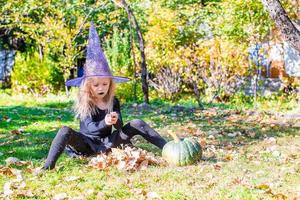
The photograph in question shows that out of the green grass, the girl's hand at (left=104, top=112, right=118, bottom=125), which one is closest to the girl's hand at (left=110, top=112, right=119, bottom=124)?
the girl's hand at (left=104, top=112, right=118, bottom=125)

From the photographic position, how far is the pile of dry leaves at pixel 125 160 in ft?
15.7

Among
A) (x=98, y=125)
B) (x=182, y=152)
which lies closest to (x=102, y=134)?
(x=98, y=125)

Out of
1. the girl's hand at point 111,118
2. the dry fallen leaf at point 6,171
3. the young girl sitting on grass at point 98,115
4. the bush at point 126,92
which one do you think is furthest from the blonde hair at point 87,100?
the bush at point 126,92

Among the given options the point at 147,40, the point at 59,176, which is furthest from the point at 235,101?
the point at 59,176

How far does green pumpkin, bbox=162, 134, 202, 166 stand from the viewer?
500 cm

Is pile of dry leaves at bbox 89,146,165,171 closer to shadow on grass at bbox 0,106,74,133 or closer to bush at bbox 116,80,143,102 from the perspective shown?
shadow on grass at bbox 0,106,74,133

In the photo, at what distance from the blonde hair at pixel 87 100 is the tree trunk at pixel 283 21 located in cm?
227

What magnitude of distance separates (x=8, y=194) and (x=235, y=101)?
10.8 m

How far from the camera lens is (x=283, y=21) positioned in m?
6.43

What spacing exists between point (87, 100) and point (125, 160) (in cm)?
88

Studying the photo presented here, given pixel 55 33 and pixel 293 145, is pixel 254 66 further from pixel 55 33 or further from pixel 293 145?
pixel 293 145

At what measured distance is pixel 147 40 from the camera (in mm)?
15695

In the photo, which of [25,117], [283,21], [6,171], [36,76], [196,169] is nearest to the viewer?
[6,171]

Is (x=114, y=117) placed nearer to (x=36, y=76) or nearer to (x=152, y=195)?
(x=152, y=195)
